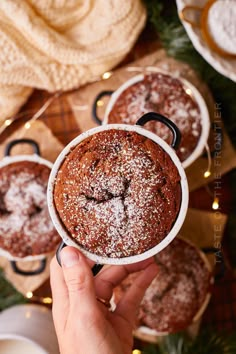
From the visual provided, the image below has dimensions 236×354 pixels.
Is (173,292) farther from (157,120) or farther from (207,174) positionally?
(157,120)

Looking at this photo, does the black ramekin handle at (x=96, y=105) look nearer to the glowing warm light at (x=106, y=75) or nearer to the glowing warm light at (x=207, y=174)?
the glowing warm light at (x=106, y=75)

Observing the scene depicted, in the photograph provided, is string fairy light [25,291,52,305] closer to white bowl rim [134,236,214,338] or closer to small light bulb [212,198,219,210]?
white bowl rim [134,236,214,338]

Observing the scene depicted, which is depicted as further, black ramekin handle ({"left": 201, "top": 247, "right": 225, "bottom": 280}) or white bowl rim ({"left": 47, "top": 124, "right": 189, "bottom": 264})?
black ramekin handle ({"left": 201, "top": 247, "right": 225, "bottom": 280})

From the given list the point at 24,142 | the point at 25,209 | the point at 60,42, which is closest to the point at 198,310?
the point at 25,209

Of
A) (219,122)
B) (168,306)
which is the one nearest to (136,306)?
(168,306)

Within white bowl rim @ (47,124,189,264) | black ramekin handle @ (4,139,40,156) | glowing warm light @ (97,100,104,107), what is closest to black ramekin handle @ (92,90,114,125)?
glowing warm light @ (97,100,104,107)
